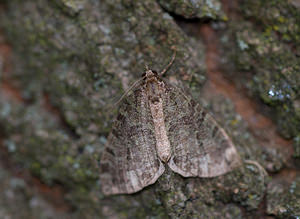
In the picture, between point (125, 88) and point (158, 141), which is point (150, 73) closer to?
point (125, 88)

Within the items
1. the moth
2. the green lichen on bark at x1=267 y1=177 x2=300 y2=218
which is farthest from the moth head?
the green lichen on bark at x1=267 y1=177 x2=300 y2=218

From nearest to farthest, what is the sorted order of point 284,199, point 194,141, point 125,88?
point 284,199 → point 194,141 → point 125,88

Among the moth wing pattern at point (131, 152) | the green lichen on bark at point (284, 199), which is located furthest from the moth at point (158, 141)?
the green lichen on bark at point (284, 199)

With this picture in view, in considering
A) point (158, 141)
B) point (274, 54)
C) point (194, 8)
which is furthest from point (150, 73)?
point (274, 54)

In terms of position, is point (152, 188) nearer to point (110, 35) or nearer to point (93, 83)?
point (93, 83)

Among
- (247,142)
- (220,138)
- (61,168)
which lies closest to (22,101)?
(61,168)

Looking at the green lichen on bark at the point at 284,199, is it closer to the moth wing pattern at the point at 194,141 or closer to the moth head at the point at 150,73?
the moth wing pattern at the point at 194,141

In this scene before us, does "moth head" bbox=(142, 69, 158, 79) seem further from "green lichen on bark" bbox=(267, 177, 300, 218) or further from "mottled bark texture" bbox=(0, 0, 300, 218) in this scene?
"green lichen on bark" bbox=(267, 177, 300, 218)

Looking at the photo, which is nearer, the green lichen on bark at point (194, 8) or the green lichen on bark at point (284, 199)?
the green lichen on bark at point (284, 199)
